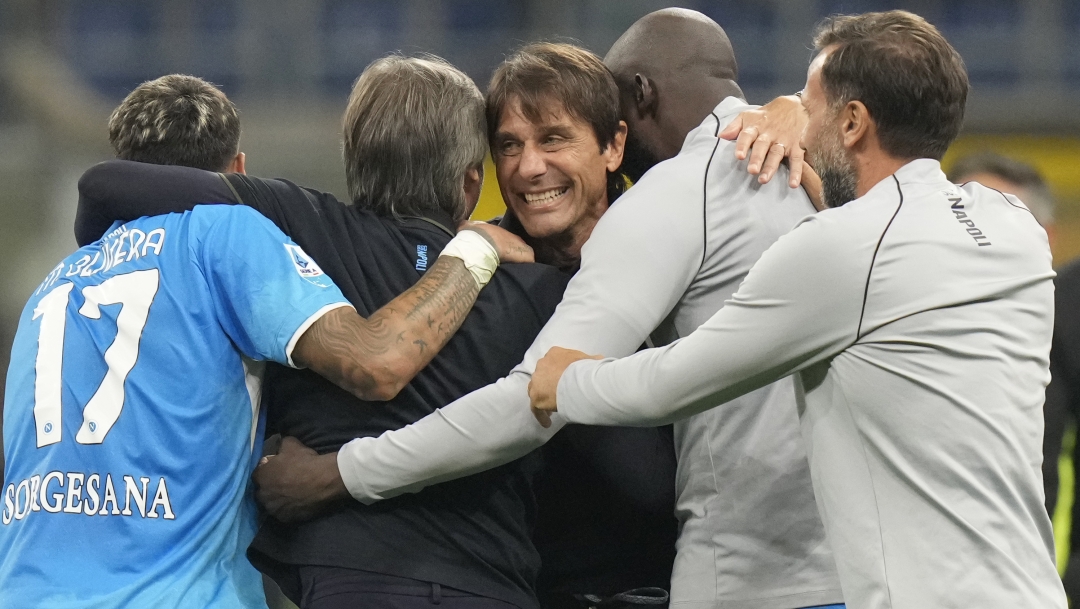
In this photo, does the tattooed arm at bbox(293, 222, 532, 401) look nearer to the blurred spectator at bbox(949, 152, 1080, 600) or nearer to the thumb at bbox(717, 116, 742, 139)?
the thumb at bbox(717, 116, 742, 139)

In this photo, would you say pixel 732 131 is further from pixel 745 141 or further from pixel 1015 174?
pixel 1015 174

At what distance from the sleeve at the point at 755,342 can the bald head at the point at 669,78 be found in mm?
1009

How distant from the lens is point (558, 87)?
10.7ft

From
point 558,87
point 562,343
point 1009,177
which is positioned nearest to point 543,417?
point 562,343

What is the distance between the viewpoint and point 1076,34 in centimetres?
1290

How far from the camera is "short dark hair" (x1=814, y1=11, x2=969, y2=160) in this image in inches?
101

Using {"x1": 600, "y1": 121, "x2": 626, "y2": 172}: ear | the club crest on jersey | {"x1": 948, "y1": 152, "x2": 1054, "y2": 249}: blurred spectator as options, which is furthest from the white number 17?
{"x1": 948, "y1": 152, "x2": 1054, "y2": 249}: blurred spectator

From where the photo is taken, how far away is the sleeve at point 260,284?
2.64 metres

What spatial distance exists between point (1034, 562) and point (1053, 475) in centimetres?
145

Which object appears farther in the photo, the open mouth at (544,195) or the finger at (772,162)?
the open mouth at (544,195)

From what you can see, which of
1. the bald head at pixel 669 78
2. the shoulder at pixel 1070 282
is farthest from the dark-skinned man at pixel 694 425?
the shoulder at pixel 1070 282

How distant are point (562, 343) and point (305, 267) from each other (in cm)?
58

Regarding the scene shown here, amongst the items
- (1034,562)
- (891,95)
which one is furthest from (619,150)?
(1034,562)

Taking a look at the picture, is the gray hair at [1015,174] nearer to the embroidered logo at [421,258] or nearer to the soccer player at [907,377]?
the soccer player at [907,377]
